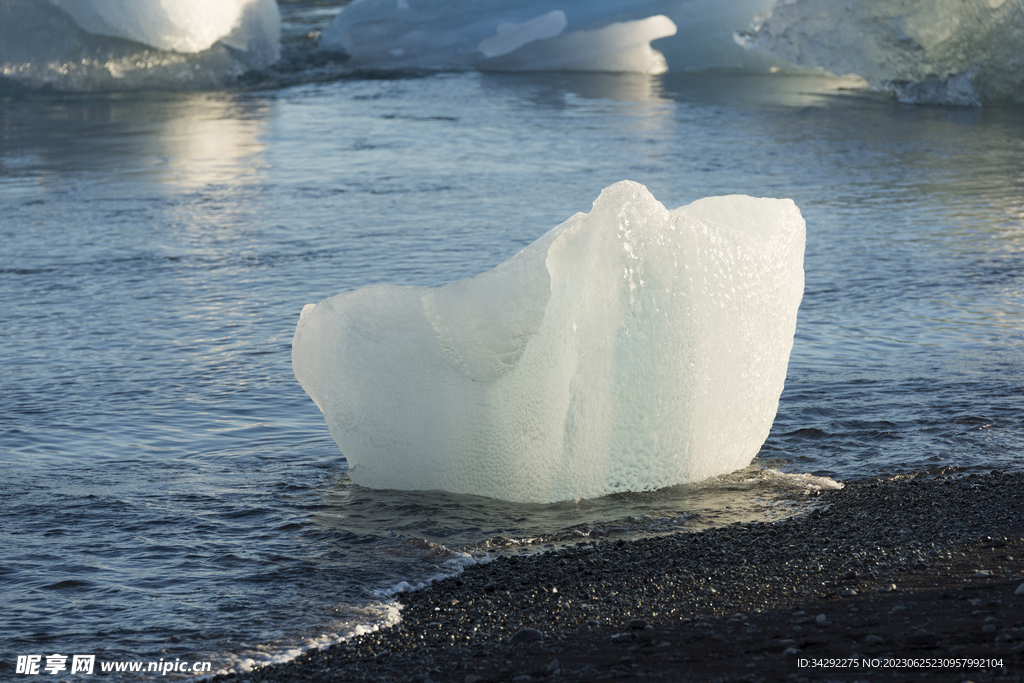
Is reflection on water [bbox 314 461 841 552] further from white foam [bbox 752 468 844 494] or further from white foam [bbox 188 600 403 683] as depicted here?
white foam [bbox 188 600 403 683]

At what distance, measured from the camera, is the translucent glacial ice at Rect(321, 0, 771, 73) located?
25938mm

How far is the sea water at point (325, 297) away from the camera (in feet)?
19.0

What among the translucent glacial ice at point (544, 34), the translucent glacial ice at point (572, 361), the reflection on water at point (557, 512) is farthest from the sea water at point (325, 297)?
the translucent glacial ice at point (544, 34)

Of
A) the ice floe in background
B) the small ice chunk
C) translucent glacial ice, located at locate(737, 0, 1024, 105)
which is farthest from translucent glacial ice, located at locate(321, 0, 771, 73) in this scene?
translucent glacial ice, located at locate(737, 0, 1024, 105)

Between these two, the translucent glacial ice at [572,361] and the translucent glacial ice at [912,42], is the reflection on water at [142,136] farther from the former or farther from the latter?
the translucent glacial ice at [572,361]

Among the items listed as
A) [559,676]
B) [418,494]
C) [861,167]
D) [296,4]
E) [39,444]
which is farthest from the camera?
[296,4]

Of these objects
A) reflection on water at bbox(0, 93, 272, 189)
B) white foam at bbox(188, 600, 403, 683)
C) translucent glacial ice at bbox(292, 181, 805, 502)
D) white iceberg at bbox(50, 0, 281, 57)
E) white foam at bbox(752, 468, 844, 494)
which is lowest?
white foam at bbox(188, 600, 403, 683)

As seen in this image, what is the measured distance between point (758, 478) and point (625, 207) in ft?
5.99

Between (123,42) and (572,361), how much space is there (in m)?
21.5

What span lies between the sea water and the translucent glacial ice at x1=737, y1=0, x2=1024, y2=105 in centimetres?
57

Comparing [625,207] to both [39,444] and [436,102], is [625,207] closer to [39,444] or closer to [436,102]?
[39,444]

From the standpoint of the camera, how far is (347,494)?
22.2 ft

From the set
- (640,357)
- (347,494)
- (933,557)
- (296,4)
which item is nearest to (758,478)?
(640,357)

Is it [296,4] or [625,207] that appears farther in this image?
[296,4]
